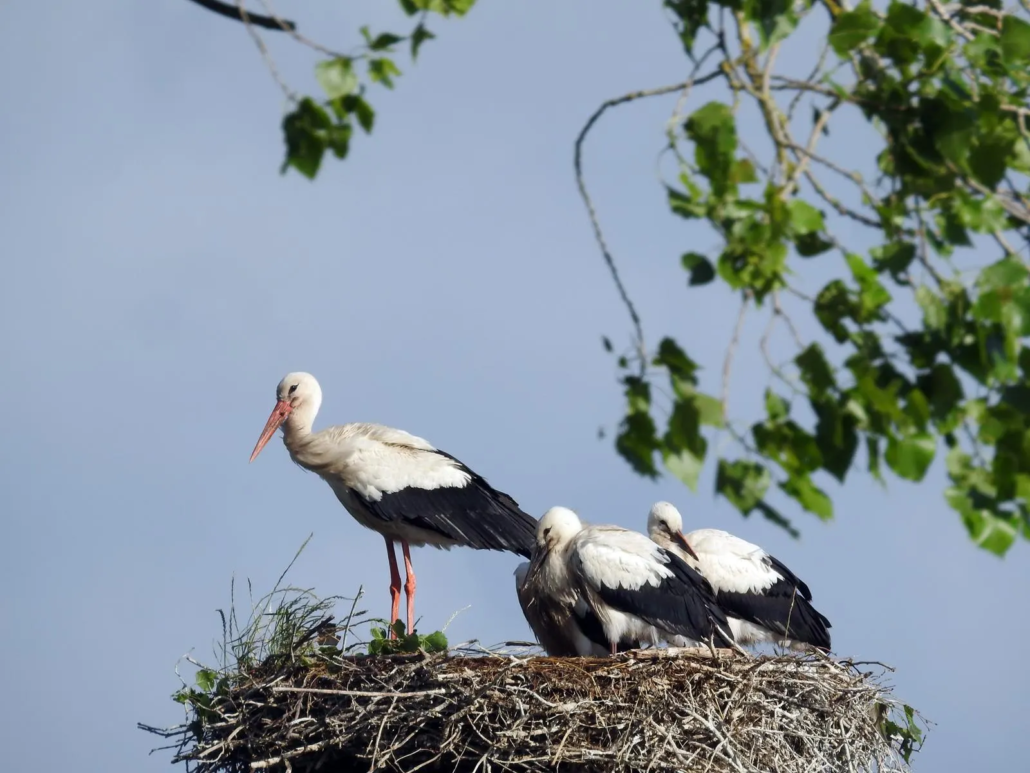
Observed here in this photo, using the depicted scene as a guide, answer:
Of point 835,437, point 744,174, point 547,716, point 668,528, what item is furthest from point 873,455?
point 668,528

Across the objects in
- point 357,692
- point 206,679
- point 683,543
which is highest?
point 683,543

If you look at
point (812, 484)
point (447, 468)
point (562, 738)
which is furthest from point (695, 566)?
point (812, 484)

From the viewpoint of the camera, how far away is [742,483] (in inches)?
146

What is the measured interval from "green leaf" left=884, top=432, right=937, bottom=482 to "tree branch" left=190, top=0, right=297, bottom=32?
1839 mm

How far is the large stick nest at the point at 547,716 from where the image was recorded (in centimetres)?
707

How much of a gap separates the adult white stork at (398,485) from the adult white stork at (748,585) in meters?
1.02

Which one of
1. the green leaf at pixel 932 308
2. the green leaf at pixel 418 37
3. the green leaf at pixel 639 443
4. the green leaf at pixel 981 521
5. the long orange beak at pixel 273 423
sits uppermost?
the long orange beak at pixel 273 423

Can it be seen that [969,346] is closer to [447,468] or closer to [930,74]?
[930,74]

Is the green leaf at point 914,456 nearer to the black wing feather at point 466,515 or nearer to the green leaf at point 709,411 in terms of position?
the green leaf at point 709,411

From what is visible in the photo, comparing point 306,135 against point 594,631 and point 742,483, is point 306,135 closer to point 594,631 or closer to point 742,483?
point 742,483

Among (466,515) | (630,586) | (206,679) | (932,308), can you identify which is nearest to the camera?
(932,308)

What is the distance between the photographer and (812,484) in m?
3.86

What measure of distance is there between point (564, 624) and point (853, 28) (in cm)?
548

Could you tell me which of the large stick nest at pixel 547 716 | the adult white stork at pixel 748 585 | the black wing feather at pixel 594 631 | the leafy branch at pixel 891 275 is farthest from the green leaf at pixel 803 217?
the adult white stork at pixel 748 585
